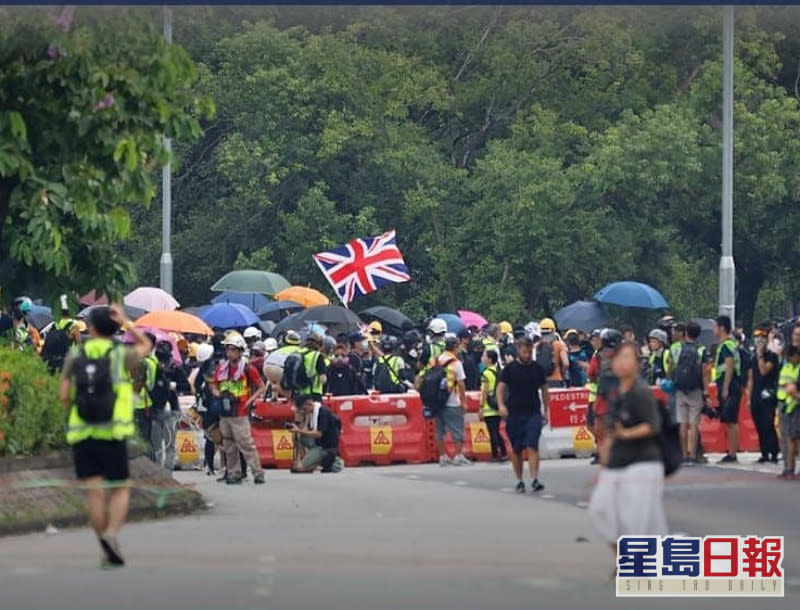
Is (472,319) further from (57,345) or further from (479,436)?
(57,345)

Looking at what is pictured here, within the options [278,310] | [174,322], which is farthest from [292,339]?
[278,310]

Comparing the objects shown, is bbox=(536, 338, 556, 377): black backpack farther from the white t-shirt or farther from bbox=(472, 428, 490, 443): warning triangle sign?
the white t-shirt

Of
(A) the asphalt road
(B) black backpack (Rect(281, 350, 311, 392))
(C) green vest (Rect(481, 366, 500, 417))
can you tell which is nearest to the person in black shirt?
(A) the asphalt road

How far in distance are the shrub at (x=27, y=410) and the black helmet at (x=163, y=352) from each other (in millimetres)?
6037

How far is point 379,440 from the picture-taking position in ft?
89.6

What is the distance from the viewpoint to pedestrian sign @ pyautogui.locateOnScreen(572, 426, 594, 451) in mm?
28359

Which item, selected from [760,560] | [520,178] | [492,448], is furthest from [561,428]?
[520,178]

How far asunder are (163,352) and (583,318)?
14347 mm

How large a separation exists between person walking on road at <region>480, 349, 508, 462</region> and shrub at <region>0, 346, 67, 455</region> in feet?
28.7

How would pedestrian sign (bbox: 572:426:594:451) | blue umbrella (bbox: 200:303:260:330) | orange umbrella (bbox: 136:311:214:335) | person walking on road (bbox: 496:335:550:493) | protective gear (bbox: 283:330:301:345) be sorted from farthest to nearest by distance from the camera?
blue umbrella (bbox: 200:303:260:330), orange umbrella (bbox: 136:311:214:335), pedestrian sign (bbox: 572:426:594:451), protective gear (bbox: 283:330:301:345), person walking on road (bbox: 496:335:550:493)

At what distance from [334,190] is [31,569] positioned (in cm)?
3473

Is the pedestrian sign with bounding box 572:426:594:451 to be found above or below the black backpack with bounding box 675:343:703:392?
below

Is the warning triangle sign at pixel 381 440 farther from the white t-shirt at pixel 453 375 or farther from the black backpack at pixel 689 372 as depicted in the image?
the black backpack at pixel 689 372

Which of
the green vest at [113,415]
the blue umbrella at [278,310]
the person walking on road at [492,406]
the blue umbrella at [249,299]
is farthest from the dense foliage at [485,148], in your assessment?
the green vest at [113,415]
